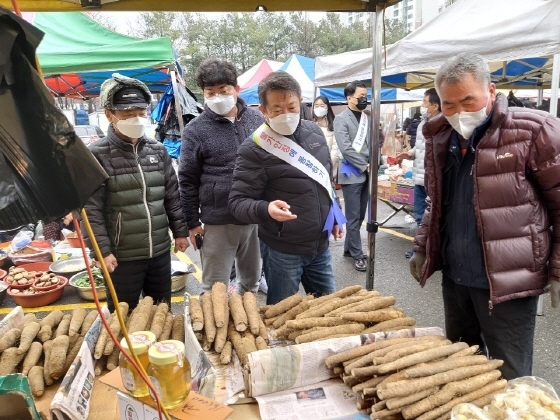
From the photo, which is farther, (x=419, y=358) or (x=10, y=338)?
(x=10, y=338)

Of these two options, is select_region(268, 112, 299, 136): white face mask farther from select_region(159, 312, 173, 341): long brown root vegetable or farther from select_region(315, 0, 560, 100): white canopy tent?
select_region(159, 312, 173, 341): long brown root vegetable

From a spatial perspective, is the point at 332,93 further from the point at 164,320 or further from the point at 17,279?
the point at 164,320

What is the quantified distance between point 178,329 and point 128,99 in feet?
4.81

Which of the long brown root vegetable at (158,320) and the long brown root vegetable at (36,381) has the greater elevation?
the long brown root vegetable at (158,320)

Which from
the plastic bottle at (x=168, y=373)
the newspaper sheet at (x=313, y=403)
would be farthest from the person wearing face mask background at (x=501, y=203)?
the plastic bottle at (x=168, y=373)

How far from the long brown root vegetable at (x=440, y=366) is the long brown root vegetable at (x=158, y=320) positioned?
1062mm

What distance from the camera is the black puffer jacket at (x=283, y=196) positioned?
8.22 ft

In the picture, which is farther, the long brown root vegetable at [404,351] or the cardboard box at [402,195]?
the cardboard box at [402,195]

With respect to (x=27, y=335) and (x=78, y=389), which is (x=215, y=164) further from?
(x=78, y=389)

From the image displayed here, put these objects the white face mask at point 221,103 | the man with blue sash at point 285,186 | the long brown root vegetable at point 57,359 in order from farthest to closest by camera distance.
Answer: the white face mask at point 221,103
the man with blue sash at point 285,186
the long brown root vegetable at point 57,359

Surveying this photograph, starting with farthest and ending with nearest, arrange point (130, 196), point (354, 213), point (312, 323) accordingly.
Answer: point (354, 213)
point (130, 196)
point (312, 323)

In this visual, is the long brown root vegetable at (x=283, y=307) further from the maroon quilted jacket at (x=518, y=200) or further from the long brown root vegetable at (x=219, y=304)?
the maroon quilted jacket at (x=518, y=200)

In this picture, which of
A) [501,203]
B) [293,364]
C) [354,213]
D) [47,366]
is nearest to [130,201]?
[47,366]

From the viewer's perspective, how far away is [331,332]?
1.84m
